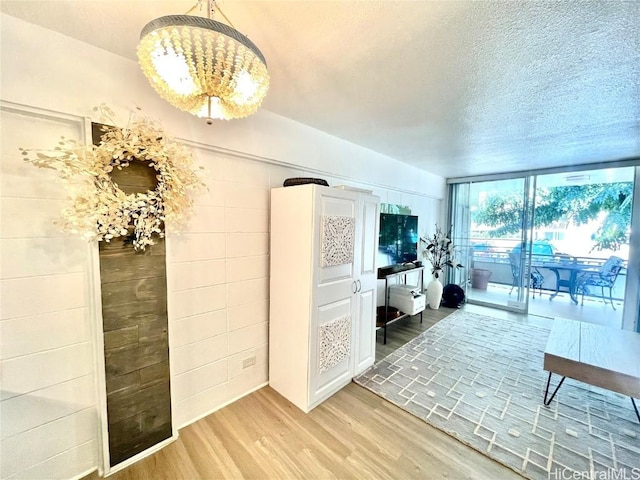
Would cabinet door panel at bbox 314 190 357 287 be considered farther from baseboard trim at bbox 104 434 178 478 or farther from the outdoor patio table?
the outdoor patio table

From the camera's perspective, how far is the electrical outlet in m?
2.25

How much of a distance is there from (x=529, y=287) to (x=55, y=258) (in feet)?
19.7

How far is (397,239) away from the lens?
152 inches

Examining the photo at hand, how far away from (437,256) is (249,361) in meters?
4.10

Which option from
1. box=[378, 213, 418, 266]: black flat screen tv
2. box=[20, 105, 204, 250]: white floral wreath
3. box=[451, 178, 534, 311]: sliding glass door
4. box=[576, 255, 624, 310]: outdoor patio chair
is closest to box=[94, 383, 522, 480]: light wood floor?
box=[20, 105, 204, 250]: white floral wreath

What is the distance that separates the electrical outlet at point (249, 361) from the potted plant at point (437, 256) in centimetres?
352

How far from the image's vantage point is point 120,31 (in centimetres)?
132

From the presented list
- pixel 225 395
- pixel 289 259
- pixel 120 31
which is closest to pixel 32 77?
pixel 120 31

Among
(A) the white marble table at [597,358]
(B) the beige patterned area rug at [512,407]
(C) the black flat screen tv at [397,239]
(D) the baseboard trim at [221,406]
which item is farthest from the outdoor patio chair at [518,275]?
(D) the baseboard trim at [221,406]

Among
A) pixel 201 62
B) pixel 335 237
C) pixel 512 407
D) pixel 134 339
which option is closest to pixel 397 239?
pixel 335 237

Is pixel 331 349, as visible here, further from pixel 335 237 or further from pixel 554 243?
pixel 554 243

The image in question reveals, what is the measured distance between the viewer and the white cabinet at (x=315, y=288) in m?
2.02

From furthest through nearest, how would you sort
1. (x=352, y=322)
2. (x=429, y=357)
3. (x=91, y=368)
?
(x=429, y=357) → (x=352, y=322) → (x=91, y=368)

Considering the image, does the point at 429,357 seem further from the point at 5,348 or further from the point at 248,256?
the point at 5,348
